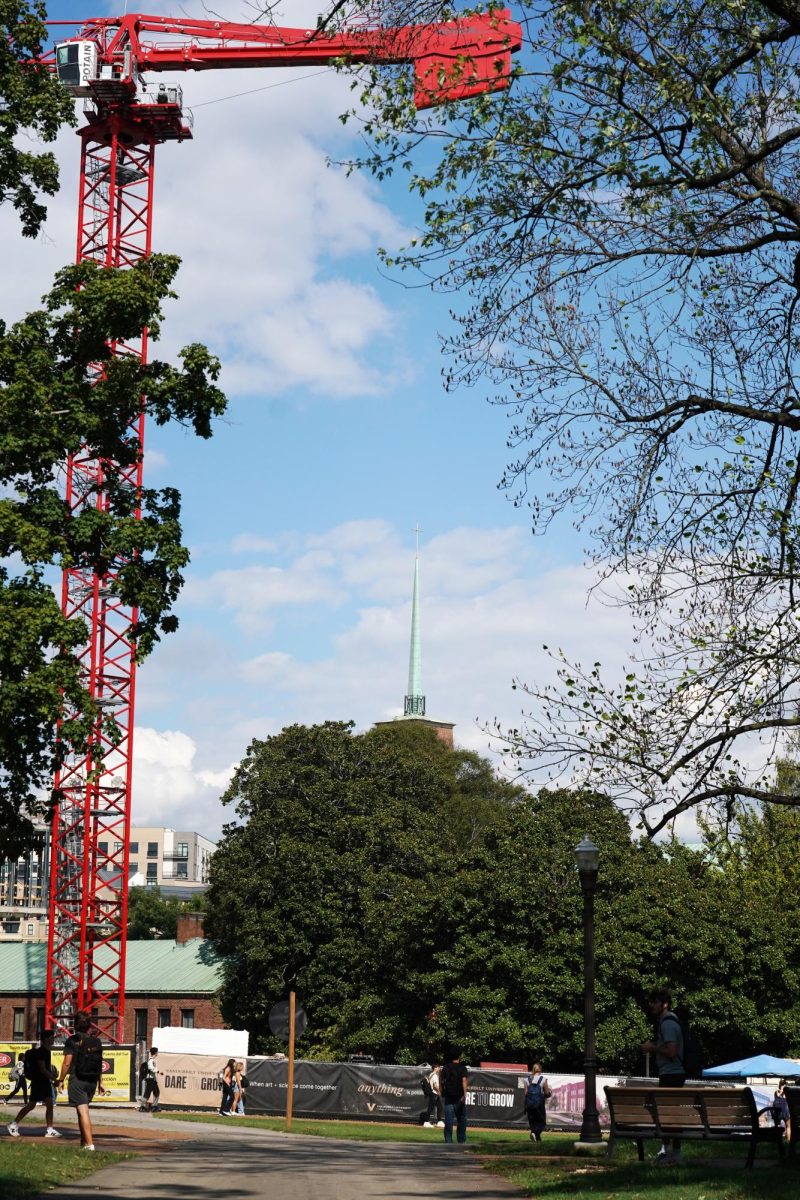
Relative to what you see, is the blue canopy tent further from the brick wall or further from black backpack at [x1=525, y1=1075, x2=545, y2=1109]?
the brick wall

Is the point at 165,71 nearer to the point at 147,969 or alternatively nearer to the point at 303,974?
the point at 303,974

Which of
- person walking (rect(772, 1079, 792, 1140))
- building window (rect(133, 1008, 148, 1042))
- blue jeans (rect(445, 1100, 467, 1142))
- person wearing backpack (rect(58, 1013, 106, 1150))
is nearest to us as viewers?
person walking (rect(772, 1079, 792, 1140))

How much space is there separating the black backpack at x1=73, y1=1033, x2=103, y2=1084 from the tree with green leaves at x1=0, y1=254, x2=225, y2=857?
471 cm

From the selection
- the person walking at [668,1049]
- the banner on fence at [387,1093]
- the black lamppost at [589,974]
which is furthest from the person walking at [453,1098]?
the person walking at [668,1049]

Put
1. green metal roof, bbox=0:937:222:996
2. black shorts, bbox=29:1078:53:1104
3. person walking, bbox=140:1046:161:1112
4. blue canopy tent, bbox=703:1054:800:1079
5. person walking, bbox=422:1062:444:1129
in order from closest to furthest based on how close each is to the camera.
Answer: black shorts, bbox=29:1078:53:1104 < blue canopy tent, bbox=703:1054:800:1079 < person walking, bbox=422:1062:444:1129 < person walking, bbox=140:1046:161:1112 < green metal roof, bbox=0:937:222:996

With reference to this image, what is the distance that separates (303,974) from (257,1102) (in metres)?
10.0

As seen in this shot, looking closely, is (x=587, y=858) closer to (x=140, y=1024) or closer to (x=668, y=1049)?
(x=668, y=1049)

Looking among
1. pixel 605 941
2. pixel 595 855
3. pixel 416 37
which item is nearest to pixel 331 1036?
pixel 605 941

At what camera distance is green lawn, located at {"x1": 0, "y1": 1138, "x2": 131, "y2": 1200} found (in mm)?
13359

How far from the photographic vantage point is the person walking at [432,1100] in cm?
3709

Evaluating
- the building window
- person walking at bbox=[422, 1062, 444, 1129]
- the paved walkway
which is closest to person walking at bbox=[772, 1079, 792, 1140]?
the paved walkway

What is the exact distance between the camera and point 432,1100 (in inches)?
1484

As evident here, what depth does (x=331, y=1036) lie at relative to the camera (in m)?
50.0

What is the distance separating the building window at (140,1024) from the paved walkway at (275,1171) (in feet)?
127
